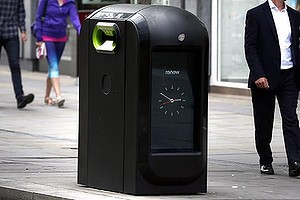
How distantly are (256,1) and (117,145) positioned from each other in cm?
924

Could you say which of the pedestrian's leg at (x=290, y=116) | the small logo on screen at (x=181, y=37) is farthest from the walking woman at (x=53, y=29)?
the small logo on screen at (x=181, y=37)

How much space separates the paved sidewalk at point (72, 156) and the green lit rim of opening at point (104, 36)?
3.88 ft

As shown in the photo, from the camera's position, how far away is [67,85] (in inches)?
786

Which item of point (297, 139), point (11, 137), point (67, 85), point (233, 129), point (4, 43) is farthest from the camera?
point (67, 85)

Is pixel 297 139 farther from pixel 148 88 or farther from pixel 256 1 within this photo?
pixel 256 1

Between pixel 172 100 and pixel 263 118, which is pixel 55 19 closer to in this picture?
pixel 263 118

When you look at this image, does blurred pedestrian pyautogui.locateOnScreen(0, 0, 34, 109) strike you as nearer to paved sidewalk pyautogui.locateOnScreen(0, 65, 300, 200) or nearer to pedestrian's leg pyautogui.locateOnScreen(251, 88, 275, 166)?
paved sidewalk pyautogui.locateOnScreen(0, 65, 300, 200)

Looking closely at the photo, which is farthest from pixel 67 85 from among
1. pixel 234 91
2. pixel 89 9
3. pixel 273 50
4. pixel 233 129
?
pixel 273 50

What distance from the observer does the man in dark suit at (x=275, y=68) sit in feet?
33.4

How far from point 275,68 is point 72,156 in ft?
8.58

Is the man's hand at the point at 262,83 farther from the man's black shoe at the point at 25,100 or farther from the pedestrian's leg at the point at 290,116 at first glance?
the man's black shoe at the point at 25,100

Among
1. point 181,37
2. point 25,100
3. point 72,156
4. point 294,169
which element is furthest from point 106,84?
point 25,100

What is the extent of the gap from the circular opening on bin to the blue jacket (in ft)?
24.3

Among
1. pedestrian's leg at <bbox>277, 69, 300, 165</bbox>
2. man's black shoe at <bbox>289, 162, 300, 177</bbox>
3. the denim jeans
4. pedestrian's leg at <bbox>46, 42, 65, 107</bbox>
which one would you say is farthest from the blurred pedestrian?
man's black shoe at <bbox>289, 162, 300, 177</bbox>
